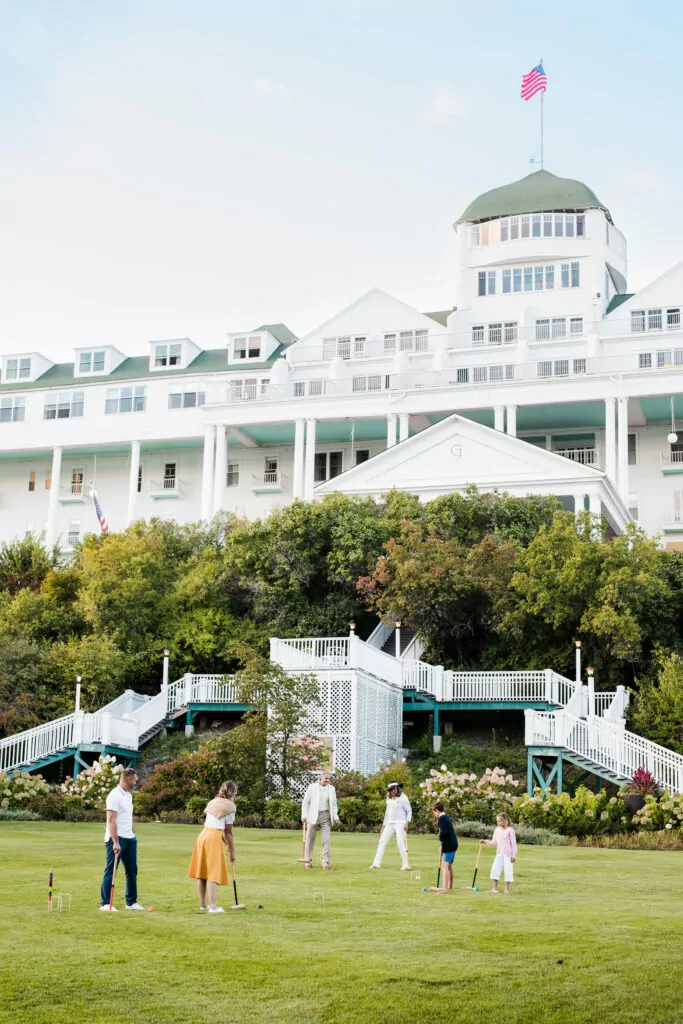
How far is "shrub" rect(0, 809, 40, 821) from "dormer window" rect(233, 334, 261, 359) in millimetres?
34209

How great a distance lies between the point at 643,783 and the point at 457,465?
18458mm

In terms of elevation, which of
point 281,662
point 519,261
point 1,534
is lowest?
point 281,662

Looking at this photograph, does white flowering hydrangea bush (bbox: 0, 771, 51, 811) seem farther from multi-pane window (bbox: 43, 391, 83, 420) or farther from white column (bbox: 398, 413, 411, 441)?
multi-pane window (bbox: 43, 391, 83, 420)

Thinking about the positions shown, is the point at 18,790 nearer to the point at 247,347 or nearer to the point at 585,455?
the point at 585,455

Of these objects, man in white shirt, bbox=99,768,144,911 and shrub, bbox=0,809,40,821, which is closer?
man in white shirt, bbox=99,768,144,911

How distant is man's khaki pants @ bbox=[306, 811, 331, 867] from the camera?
18.8 meters

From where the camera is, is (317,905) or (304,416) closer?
(317,905)

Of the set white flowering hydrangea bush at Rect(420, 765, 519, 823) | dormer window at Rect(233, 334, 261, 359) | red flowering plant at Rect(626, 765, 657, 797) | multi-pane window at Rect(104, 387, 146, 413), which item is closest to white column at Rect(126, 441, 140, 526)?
multi-pane window at Rect(104, 387, 146, 413)

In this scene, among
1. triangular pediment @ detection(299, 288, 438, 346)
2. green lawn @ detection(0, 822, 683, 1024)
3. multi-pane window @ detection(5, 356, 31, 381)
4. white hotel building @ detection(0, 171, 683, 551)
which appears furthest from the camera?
multi-pane window @ detection(5, 356, 31, 381)

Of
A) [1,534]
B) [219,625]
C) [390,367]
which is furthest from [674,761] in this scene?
[1,534]

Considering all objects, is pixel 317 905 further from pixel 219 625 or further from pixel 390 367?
pixel 390 367

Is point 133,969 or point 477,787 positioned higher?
point 477,787

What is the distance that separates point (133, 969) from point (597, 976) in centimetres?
393

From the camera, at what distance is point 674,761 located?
27.3m
